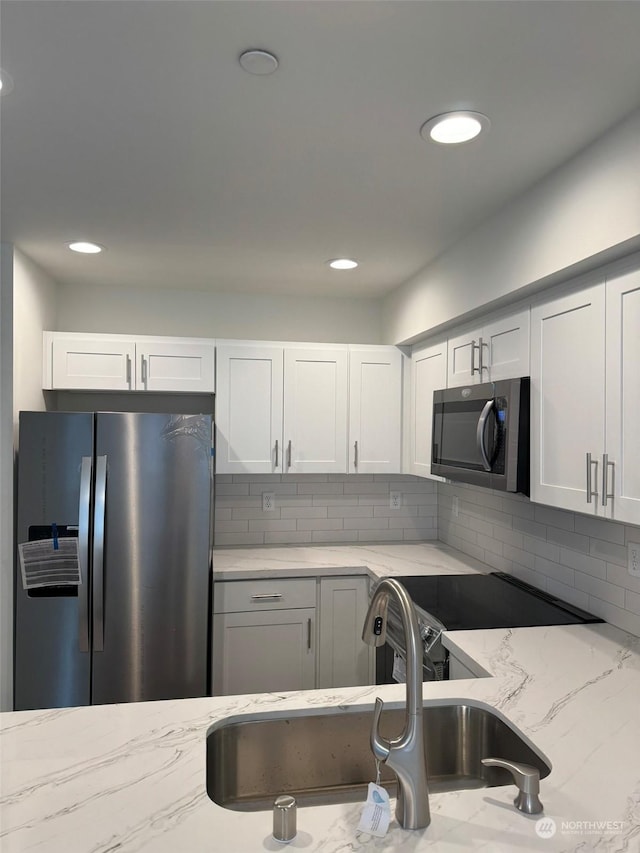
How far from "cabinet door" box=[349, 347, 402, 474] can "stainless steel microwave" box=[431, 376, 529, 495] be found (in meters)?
0.79

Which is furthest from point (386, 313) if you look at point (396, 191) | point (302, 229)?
point (396, 191)

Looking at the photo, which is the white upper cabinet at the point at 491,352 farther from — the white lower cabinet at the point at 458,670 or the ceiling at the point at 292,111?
the white lower cabinet at the point at 458,670

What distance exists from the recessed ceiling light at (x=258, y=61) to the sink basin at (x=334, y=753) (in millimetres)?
1527

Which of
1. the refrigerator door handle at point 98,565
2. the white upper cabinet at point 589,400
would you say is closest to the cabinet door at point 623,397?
the white upper cabinet at point 589,400

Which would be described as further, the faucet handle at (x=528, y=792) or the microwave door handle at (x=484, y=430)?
the microwave door handle at (x=484, y=430)

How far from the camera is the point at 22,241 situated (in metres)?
2.63

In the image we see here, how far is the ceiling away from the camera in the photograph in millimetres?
1196

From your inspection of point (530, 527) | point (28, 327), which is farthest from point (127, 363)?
point (530, 527)

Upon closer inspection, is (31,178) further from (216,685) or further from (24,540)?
(216,685)

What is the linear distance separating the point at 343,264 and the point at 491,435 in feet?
4.13

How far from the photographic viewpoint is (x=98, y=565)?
103 inches

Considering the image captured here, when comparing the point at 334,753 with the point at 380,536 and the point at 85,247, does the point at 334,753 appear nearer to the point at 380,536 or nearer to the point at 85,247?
the point at 380,536

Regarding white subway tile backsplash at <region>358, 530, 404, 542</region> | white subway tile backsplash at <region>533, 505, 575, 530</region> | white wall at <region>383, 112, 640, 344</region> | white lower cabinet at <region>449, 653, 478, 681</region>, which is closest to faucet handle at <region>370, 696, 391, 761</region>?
white lower cabinet at <region>449, 653, 478, 681</region>

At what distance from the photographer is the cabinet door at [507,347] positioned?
211cm
